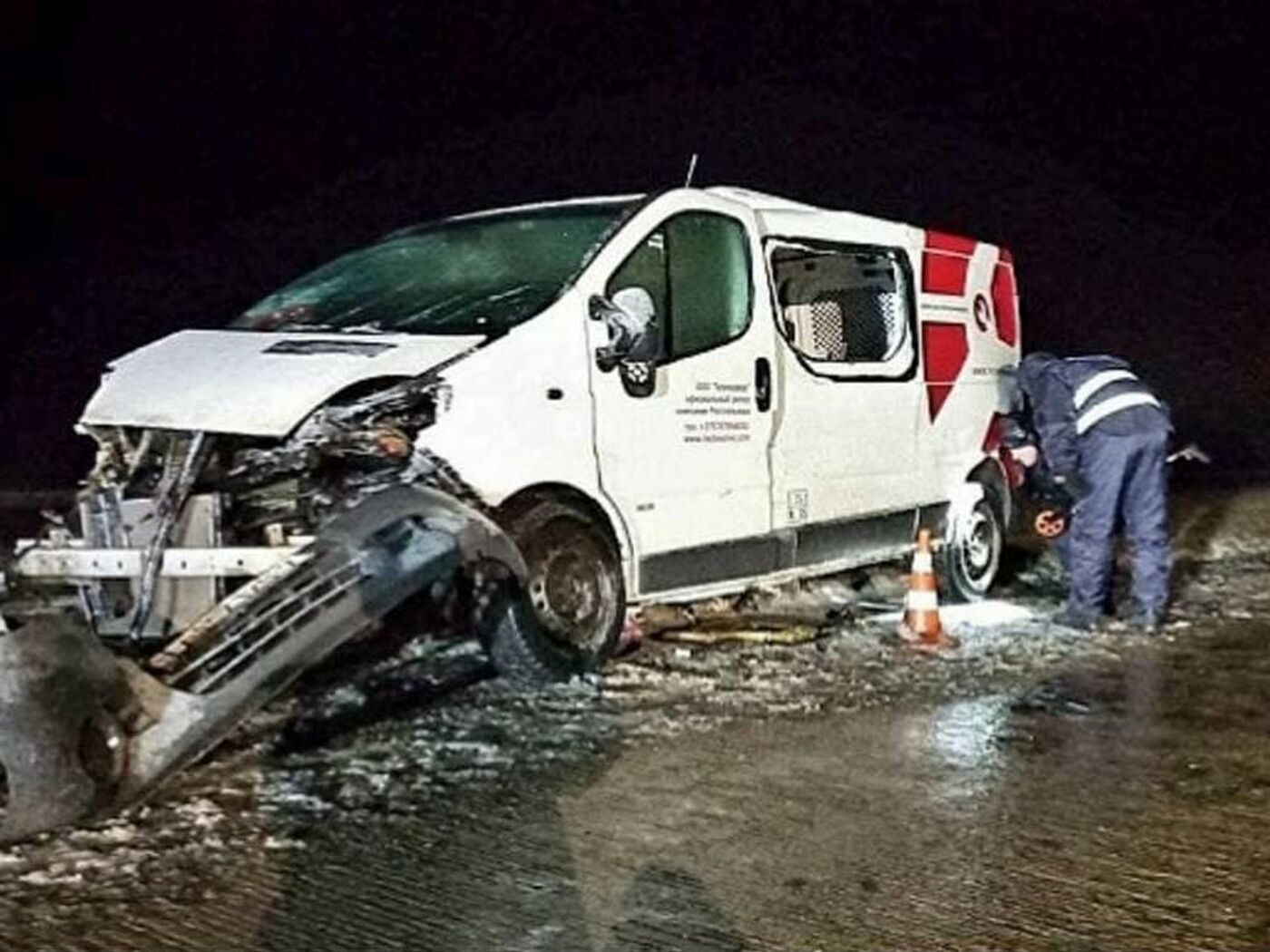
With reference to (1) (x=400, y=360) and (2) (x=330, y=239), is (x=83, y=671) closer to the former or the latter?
(1) (x=400, y=360)

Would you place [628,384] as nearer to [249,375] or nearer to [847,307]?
[249,375]

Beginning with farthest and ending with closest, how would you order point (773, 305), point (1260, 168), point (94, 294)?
point (1260, 168)
point (94, 294)
point (773, 305)

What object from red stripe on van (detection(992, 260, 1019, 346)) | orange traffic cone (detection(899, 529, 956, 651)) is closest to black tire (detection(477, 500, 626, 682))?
orange traffic cone (detection(899, 529, 956, 651))

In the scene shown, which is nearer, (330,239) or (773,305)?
(773,305)

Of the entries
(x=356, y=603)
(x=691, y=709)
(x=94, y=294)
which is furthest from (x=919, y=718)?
(x=94, y=294)

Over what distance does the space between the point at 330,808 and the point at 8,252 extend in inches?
841

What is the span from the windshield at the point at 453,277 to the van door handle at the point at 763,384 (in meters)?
0.95

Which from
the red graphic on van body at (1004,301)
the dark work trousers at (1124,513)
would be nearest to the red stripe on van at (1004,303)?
the red graphic on van body at (1004,301)

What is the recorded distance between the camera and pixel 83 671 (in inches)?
200

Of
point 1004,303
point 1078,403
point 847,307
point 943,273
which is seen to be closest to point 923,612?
point 1078,403

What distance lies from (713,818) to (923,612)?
2.92m

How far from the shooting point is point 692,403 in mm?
7477

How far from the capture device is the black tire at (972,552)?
30.6 ft

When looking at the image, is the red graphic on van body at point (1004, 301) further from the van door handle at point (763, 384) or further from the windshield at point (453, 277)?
the windshield at point (453, 277)
